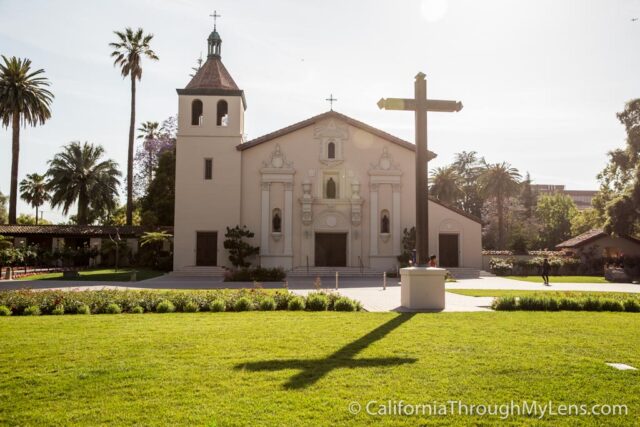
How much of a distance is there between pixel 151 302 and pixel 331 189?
22.7m

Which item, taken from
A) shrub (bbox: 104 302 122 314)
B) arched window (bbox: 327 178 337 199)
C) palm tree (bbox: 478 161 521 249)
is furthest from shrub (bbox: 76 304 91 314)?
palm tree (bbox: 478 161 521 249)

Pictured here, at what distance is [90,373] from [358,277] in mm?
26475

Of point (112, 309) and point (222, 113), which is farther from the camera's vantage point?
point (222, 113)

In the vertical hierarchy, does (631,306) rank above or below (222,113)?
below

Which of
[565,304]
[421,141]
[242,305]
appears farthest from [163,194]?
[565,304]

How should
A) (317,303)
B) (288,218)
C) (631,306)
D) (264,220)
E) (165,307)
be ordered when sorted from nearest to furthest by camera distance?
1. (165,307)
2. (317,303)
3. (631,306)
4. (264,220)
5. (288,218)

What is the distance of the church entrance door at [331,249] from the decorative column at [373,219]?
1.88 m

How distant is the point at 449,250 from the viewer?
36.1 m

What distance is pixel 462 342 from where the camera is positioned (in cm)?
810

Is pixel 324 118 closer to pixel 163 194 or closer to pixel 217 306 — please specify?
pixel 163 194

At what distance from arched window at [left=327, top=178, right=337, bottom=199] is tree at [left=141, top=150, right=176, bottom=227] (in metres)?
16.3

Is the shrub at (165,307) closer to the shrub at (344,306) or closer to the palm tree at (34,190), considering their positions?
the shrub at (344,306)

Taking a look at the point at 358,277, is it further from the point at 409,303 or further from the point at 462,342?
the point at 462,342

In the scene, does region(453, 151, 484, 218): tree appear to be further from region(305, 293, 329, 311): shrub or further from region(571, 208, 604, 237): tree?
region(305, 293, 329, 311): shrub
